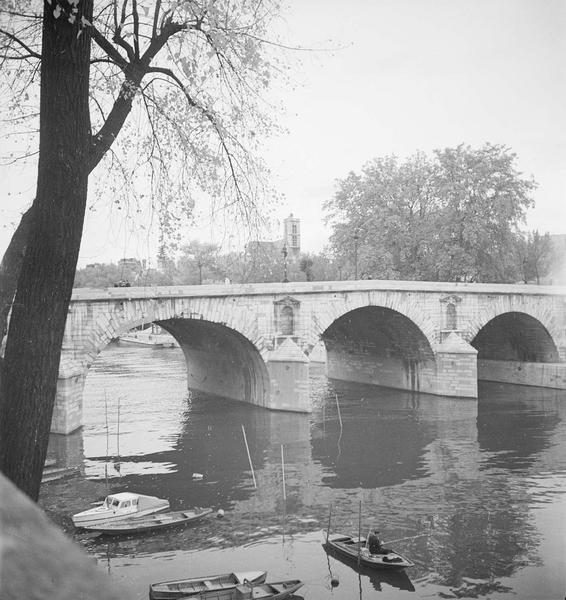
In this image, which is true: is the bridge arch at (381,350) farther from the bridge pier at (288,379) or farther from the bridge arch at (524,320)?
the bridge pier at (288,379)

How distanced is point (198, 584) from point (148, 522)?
3832 mm

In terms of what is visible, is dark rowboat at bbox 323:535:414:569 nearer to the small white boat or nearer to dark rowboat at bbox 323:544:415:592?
dark rowboat at bbox 323:544:415:592


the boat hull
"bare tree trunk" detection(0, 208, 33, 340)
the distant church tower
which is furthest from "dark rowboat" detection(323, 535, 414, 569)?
the distant church tower

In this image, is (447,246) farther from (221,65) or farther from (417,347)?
(221,65)

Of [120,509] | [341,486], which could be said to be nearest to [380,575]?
[341,486]

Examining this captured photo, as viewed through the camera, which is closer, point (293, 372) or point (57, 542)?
point (57, 542)

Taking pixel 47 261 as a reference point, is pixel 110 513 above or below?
below

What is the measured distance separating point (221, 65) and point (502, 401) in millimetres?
28648

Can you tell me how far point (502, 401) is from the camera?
32.4 m

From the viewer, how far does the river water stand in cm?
1300

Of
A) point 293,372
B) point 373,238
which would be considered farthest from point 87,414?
point 373,238

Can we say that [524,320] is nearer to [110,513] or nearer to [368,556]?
[368,556]

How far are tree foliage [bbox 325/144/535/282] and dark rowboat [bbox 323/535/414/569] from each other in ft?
101

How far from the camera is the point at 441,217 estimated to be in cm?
4322
